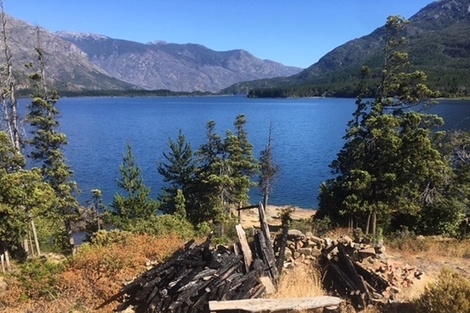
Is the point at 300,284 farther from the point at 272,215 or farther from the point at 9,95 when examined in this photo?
the point at 272,215

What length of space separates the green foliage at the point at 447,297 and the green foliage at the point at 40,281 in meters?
10.3

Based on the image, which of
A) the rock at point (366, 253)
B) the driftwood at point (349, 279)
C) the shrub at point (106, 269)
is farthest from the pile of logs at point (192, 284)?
the rock at point (366, 253)

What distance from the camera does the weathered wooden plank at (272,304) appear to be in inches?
327

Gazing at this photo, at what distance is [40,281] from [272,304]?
7.91 m

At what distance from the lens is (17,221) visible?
2048 centimetres

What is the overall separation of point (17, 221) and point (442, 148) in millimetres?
31558

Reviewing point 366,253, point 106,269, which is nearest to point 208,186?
point 106,269

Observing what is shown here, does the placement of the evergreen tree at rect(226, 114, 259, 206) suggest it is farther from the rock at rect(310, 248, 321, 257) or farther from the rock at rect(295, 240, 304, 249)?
the rock at rect(310, 248, 321, 257)

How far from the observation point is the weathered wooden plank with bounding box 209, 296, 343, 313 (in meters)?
8.31

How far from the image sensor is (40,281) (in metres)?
11.5

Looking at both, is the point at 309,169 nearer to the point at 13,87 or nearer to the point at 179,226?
the point at 179,226

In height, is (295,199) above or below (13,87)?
below

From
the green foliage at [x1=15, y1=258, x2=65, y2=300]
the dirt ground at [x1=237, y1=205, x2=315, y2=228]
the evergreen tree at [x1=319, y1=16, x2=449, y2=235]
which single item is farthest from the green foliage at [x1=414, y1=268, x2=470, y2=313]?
the dirt ground at [x1=237, y1=205, x2=315, y2=228]

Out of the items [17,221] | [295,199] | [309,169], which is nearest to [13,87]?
[17,221]
